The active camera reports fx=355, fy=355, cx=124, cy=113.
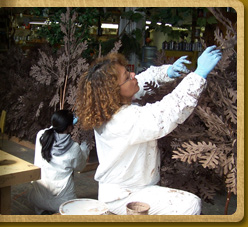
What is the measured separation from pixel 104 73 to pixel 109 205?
81 centimetres

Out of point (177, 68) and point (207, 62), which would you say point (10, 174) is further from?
point (207, 62)

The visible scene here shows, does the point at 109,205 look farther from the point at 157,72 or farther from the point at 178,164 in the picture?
the point at 157,72

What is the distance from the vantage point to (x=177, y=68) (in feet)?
7.68

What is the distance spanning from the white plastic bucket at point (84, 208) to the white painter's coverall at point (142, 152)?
12cm

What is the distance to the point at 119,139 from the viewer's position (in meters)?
2.10

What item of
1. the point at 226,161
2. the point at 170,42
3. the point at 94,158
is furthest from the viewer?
the point at 170,42

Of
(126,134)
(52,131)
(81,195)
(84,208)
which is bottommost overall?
(81,195)

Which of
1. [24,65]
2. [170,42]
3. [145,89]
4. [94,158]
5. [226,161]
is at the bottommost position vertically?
[94,158]

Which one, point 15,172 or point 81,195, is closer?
point 15,172

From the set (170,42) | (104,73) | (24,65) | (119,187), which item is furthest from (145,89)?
(170,42)

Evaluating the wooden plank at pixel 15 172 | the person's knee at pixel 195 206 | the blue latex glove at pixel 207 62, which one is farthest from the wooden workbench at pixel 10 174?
the blue latex glove at pixel 207 62

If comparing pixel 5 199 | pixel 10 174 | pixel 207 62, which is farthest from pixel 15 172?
pixel 207 62

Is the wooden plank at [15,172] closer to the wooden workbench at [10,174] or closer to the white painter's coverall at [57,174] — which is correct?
the wooden workbench at [10,174]

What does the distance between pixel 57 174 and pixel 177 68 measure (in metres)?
1.47
